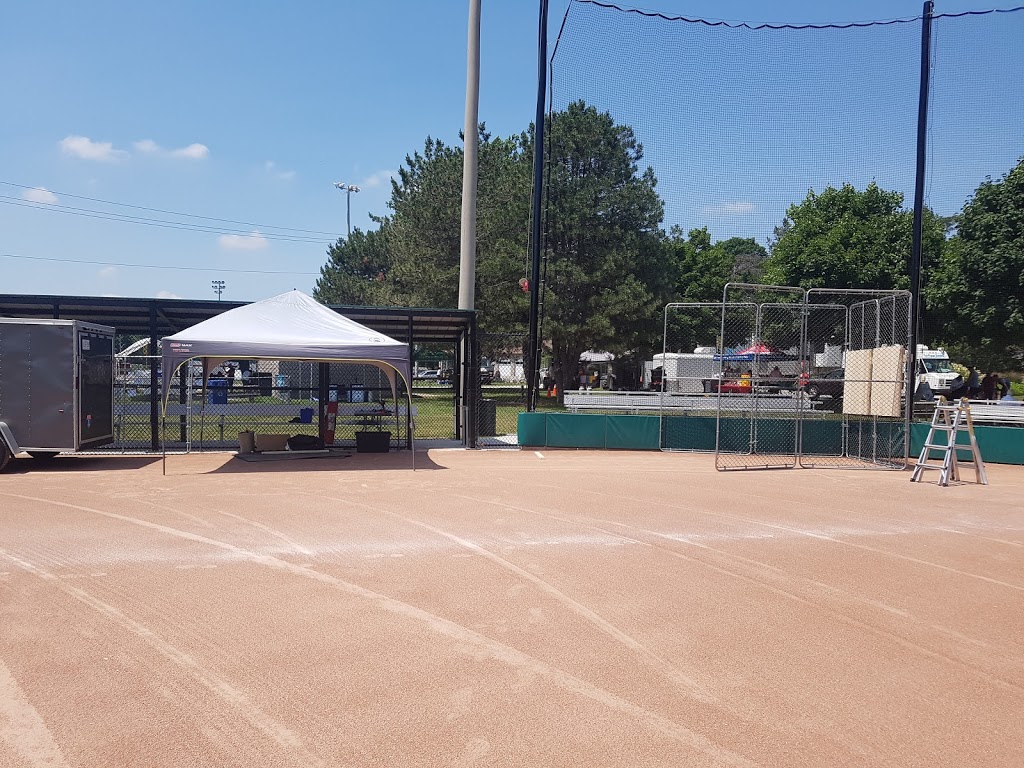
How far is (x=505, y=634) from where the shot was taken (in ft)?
17.5

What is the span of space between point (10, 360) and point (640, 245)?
21916 millimetres

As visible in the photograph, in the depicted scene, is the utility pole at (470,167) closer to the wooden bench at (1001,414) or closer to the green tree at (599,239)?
the green tree at (599,239)

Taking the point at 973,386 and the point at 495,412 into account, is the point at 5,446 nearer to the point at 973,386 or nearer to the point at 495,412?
the point at 495,412

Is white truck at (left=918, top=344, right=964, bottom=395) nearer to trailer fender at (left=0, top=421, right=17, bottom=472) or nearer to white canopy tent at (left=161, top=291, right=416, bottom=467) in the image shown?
white canopy tent at (left=161, top=291, right=416, bottom=467)

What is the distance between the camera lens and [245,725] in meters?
3.94

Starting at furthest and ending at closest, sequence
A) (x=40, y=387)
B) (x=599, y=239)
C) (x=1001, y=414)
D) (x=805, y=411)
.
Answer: (x=599, y=239), (x=805, y=411), (x=1001, y=414), (x=40, y=387)

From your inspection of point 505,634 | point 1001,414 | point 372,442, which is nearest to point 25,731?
point 505,634

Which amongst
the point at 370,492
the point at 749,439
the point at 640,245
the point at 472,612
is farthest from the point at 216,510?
the point at 640,245

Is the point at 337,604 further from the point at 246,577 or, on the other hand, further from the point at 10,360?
the point at 10,360

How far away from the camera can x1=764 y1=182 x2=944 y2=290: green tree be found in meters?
32.1

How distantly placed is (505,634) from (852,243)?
3291 centimetres

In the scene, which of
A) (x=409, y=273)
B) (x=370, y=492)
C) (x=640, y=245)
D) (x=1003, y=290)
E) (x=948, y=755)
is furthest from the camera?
(x=409, y=273)

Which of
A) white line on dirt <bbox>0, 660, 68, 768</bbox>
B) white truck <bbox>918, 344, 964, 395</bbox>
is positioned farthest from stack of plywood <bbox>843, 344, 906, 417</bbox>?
white truck <bbox>918, 344, 964, 395</bbox>

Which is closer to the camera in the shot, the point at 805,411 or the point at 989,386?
the point at 805,411
